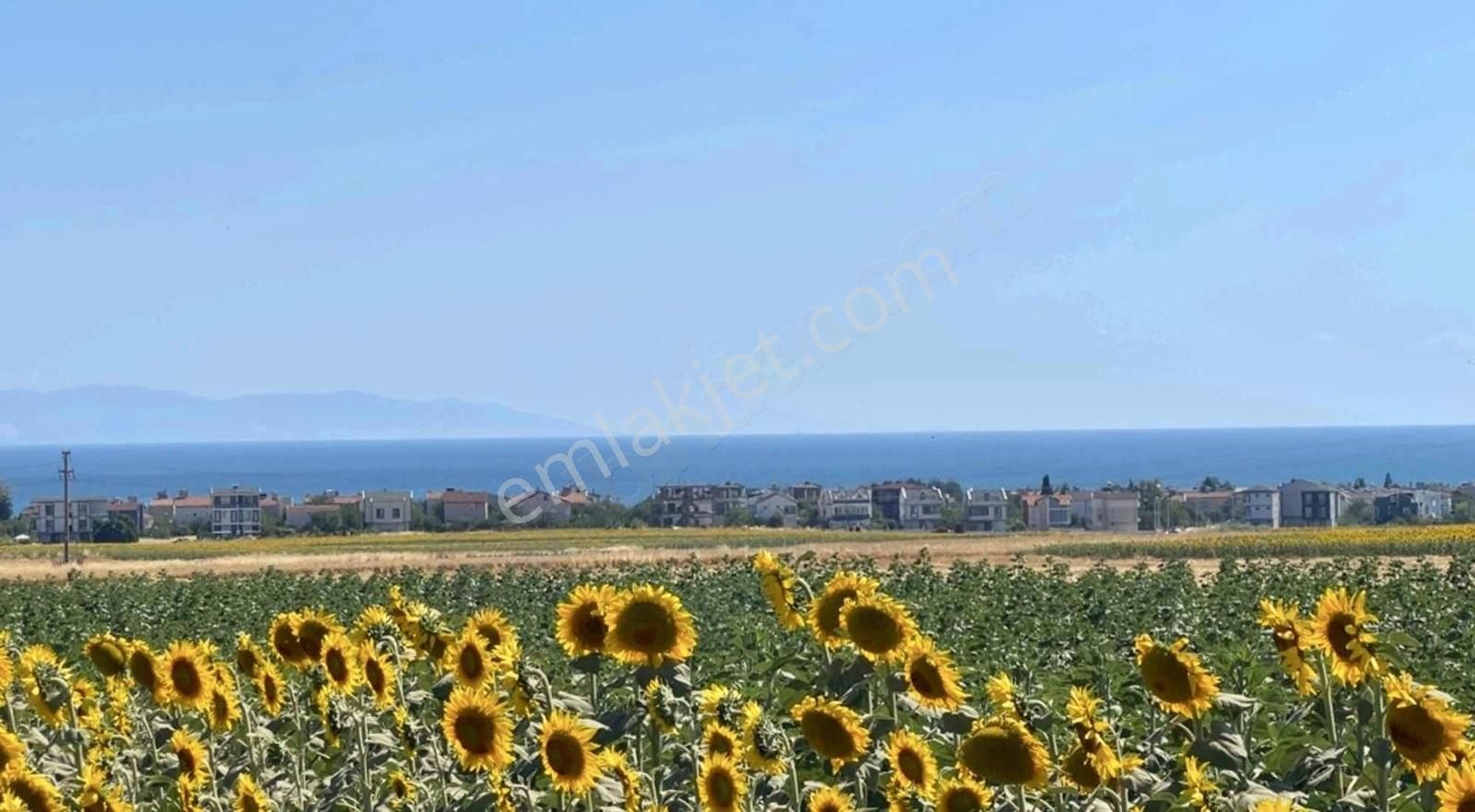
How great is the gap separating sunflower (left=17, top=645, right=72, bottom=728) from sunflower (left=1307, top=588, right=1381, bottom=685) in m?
4.18

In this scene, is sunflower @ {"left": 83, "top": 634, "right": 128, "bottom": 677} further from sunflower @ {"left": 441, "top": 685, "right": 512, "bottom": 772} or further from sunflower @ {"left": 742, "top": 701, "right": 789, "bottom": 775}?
sunflower @ {"left": 742, "top": 701, "right": 789, "bottom": 775}

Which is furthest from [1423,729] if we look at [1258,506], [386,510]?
[1258,506]

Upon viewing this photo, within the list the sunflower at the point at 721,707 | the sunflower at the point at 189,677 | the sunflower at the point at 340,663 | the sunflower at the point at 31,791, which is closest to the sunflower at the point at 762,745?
the sunflower at the point at 721,707

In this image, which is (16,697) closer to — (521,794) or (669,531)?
(521,794)

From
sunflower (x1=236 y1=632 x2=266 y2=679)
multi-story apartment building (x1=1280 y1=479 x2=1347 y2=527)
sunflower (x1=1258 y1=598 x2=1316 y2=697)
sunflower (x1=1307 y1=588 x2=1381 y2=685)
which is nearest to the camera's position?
sunflower (x1=1307 y1=588 x2=1381 y2=685)

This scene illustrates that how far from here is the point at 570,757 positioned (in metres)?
4.70

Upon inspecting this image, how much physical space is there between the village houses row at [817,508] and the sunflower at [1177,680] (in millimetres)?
129853

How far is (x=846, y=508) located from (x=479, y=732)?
147078 mm

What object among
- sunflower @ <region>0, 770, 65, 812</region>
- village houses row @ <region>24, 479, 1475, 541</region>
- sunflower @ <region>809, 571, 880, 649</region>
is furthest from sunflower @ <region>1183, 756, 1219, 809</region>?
village houses row @ <region>24, 479, 1475, 541</region>

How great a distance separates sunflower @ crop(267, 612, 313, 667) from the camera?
19.8 ft

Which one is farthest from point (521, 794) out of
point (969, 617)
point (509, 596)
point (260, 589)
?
point (260, 589)

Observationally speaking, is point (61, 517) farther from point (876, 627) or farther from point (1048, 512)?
point (876, 627)

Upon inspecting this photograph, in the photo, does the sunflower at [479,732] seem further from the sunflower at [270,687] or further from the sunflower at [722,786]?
the sunflower at [270,687]

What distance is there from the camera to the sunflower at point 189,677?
6086mm
